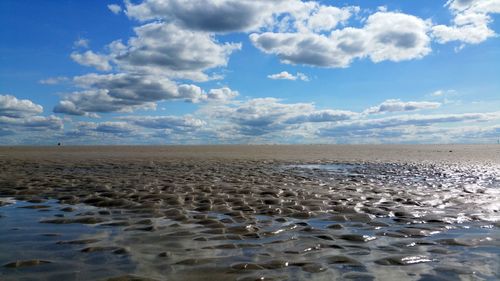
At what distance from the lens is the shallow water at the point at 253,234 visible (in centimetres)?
592

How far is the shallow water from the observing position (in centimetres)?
592

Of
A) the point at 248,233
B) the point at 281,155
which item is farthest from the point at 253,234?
the point at 281,155

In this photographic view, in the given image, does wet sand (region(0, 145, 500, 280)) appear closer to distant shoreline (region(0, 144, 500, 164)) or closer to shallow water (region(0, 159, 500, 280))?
shallow water (region(0, 159, 500, 280))

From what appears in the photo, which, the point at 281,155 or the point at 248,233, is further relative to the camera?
the point at 281,155

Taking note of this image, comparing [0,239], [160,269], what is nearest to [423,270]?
[160,269]

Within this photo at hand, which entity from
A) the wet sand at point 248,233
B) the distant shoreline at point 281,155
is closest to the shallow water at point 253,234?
the wet sand at point 248,233

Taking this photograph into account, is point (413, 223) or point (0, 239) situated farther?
point (413, 223)

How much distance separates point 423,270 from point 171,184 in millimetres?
12367

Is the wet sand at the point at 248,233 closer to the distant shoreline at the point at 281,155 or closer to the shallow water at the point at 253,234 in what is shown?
the shallow water at the point at 253,234

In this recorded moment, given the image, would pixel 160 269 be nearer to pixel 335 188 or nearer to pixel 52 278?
pixel 52 278

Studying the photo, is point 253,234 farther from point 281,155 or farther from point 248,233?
point 281,155

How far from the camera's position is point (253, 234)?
8180mm

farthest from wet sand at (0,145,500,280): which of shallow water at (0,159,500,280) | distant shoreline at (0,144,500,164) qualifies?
distant shoreline at (0,144,500,164)

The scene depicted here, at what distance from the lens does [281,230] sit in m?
8.64
